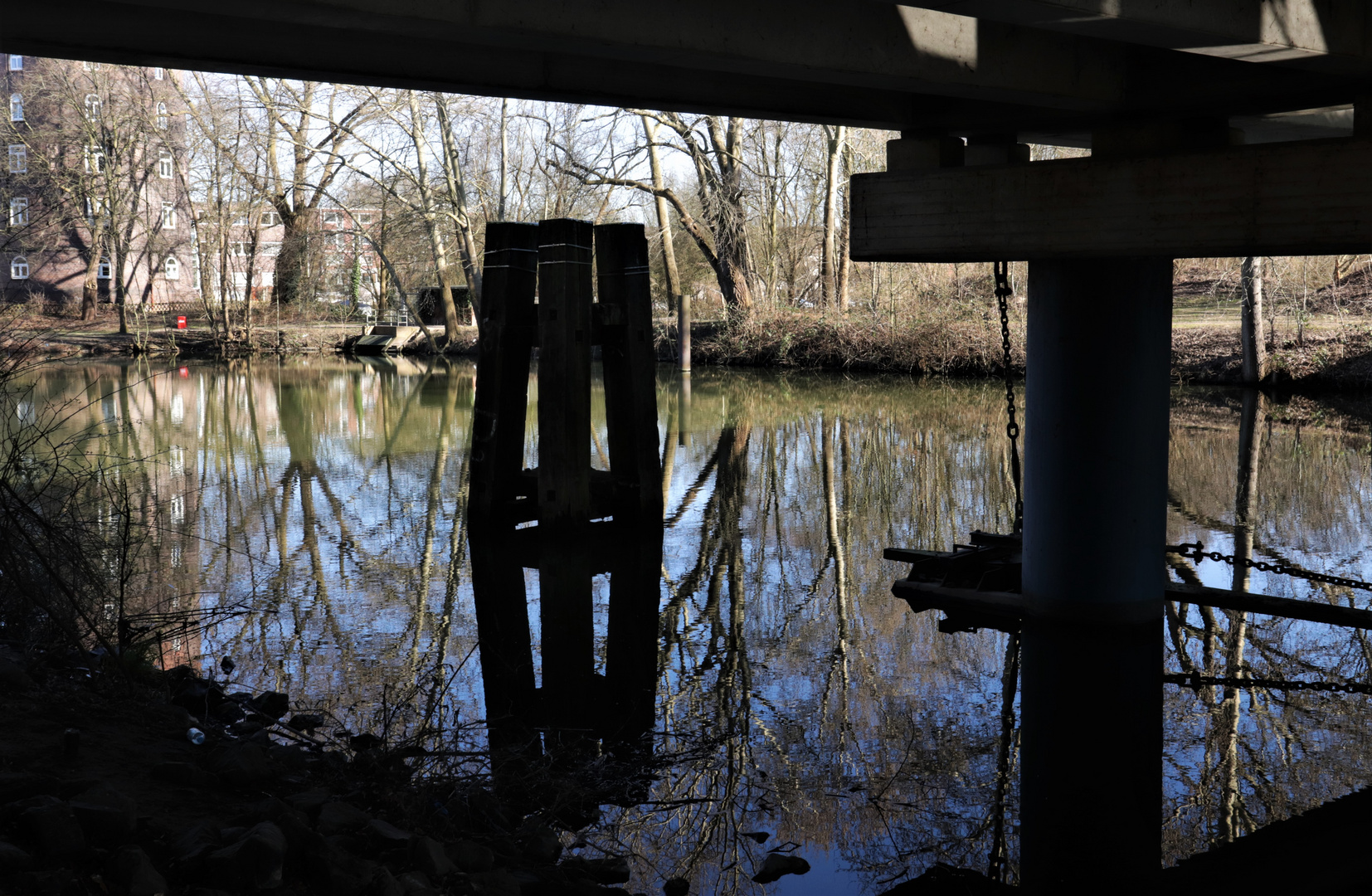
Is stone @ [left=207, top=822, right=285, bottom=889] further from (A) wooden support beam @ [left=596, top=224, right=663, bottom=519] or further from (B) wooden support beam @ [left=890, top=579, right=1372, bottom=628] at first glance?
(A) wooden support beam @ [left=596, top=224, right=663, bottom=519]

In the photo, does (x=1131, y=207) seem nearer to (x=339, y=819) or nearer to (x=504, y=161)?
(x=339, y=819)

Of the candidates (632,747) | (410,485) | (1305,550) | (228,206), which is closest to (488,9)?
(632,747)

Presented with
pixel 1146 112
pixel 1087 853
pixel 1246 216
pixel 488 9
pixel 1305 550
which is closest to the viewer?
pixel 488 9

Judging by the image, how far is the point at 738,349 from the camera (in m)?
34.1

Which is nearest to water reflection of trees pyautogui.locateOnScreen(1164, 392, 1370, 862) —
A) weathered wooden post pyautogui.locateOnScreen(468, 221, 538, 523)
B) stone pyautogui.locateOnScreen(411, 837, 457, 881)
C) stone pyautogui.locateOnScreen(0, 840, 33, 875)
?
stone pyautogui.locateOnScreen(411, 837, 457, 881)

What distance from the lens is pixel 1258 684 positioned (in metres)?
6.55

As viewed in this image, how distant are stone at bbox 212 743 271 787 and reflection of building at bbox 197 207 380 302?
110 feet

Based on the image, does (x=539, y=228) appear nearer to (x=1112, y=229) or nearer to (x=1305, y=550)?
(x=1112, y=229)

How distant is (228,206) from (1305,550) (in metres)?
35.0

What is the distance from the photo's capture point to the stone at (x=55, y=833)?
315 centimetres

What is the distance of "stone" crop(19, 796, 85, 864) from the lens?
124 inches

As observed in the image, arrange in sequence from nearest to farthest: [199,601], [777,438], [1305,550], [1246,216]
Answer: [1246,216]
[199,601]
[1305,550]
[777,438]

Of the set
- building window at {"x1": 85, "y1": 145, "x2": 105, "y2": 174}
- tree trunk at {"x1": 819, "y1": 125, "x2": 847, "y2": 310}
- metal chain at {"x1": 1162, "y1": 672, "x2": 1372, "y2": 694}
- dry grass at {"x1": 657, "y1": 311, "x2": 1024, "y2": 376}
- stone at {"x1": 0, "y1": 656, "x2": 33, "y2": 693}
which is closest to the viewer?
stone at {"x1": 0, "y1": 656, "x2": 33, "y2": 693}

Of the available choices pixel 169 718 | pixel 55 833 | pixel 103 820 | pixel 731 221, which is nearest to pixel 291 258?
pixel 731 221
